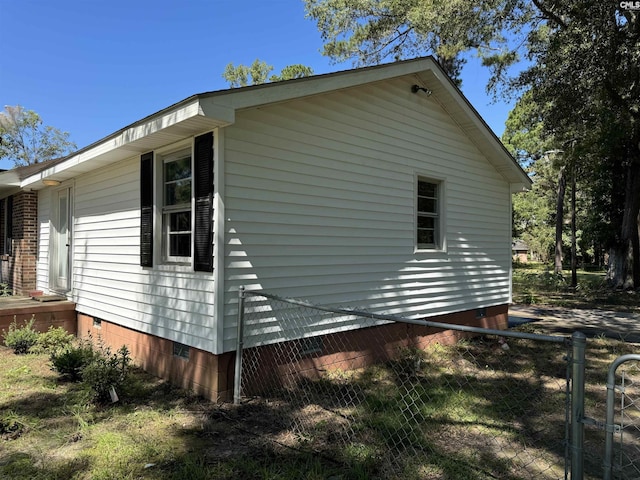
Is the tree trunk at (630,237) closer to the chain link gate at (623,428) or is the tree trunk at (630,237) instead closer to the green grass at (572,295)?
the green grass at (572,295)

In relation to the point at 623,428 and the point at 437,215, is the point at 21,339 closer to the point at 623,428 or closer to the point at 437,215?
the point at 437,215

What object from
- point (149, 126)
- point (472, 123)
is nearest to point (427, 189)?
point (472, 123)

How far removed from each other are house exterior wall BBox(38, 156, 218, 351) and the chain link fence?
0.67 metres

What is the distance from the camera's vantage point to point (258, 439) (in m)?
3.65

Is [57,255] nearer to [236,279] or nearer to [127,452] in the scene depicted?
[236,279]

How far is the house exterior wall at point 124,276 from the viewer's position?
4.68 metres

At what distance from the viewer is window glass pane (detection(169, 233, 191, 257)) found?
5.13 meters

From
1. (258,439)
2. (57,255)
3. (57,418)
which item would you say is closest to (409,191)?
(258,439)

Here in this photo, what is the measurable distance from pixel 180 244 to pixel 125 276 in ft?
4.44

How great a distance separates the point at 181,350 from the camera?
4.99 meters

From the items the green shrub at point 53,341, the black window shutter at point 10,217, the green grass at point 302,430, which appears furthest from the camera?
the black window shutter at point 10,217

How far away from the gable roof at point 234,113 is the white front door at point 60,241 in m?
0.48

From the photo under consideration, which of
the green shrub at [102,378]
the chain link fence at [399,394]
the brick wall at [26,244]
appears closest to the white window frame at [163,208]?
the green shrub at [102,378]

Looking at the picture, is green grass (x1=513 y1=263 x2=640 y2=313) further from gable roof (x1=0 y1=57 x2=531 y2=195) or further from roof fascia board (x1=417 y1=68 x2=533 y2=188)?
gable roof (x1=0 y1=57 x2=531 y2=195)
